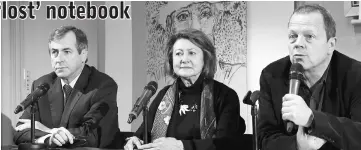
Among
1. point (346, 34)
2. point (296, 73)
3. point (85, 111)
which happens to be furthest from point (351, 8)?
point (296, 73)

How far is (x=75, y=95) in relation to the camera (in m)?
3.03

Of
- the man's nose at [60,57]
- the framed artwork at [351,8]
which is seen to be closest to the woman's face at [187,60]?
the man's nose at [60,57]

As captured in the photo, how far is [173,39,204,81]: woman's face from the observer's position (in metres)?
2.80

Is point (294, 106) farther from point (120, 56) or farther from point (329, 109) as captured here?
point (120, 56)

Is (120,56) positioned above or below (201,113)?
above

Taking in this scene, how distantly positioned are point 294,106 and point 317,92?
1.30 feet

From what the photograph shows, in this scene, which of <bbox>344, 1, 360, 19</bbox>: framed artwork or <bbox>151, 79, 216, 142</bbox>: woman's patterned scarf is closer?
<bbox>151, 79, 216, 142</bbox>: woman's patterned scarf

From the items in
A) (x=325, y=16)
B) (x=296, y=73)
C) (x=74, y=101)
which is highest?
(x=325, y=16)

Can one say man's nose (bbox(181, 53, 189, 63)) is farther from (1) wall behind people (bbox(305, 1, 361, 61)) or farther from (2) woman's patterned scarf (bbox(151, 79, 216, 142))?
(1) wall behind people (bbox(305, 1, 361, 61))

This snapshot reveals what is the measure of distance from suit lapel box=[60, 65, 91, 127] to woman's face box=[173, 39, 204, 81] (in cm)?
61

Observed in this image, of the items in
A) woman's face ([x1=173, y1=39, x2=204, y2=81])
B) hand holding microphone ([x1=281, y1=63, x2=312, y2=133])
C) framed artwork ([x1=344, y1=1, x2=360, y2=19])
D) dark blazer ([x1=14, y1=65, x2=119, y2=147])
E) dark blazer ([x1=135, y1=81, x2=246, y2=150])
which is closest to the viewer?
hand holding microphone ([x1=281, y1=63, x2=312, y2=133])

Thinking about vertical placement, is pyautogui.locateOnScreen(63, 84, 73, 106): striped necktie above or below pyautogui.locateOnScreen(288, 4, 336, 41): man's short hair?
below

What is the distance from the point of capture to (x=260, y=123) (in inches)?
87.1

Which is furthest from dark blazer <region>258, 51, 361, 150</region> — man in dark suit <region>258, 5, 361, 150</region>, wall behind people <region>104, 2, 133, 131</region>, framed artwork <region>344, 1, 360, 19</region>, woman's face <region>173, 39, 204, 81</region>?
wall behind people <region>104, 2, 133, 131</region>
